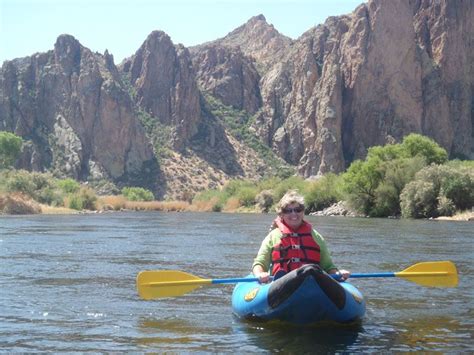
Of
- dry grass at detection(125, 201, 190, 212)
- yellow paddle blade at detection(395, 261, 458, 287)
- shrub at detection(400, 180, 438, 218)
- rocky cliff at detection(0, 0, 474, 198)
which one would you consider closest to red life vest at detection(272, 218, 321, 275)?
yellow paddle blade at detection(395, 261, 458, 287)

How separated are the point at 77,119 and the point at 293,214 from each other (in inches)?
7044

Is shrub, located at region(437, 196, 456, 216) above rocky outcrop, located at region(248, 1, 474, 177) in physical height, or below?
below

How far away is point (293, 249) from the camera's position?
40.5ft

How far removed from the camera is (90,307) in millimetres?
Result: 14719

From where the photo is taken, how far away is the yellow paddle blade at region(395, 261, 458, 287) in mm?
14078

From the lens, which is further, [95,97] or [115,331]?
[95,97]

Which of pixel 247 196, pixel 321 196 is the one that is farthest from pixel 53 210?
pixel 247 196

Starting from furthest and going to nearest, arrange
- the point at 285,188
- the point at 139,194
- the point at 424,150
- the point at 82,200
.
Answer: the point at 139,194 → the point at 285,188 → the point at 82,200 → the point at 424,150

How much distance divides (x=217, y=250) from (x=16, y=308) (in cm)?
1430

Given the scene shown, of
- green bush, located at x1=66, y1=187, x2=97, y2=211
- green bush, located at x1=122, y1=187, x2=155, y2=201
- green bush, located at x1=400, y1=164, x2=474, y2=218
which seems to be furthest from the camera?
green bush, located at x1=122, y1=187, x2=155, y2=201

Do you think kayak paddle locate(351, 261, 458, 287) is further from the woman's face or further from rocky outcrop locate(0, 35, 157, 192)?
rocky outcrop locate(0, 35, 157, 192)

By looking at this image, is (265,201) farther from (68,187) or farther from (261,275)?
(261,275)

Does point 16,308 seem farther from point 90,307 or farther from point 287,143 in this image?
point 287,143

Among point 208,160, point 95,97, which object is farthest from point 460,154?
point 95,97
